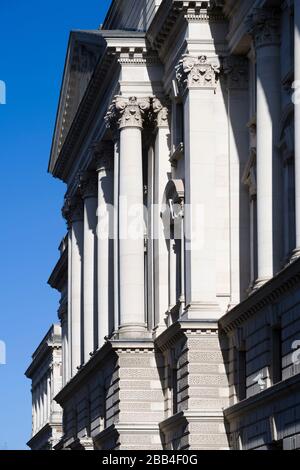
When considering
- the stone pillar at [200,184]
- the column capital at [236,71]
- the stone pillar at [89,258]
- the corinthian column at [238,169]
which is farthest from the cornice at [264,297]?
the stone pillar at [89,258]

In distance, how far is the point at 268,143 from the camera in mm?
55594

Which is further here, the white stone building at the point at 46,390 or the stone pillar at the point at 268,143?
the white stone building at the point at 46,390

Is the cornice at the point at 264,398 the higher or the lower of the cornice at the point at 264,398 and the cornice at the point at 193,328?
the lower

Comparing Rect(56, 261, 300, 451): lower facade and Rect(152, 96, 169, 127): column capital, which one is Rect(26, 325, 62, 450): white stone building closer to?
Rect(56, 261, 300, 451): lower facade

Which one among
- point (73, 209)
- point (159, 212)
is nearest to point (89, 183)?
point (73, 209)

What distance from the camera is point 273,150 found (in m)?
55.4

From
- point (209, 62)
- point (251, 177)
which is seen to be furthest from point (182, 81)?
point (251, 177)

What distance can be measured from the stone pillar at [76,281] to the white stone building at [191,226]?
4.42 metres

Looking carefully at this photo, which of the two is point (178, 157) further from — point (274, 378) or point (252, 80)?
point (274, 378)

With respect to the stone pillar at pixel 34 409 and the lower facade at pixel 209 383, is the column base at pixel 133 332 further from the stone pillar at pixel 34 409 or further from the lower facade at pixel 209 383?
the stone pillar at pixel 34 409

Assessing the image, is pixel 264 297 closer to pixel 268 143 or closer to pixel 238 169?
pixel 268 143

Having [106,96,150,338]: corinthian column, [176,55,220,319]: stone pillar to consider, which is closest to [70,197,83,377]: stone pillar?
[106,96,150,338]: corinthian column

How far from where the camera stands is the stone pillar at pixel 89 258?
8388cm

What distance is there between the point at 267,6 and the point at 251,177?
22.6 feet
